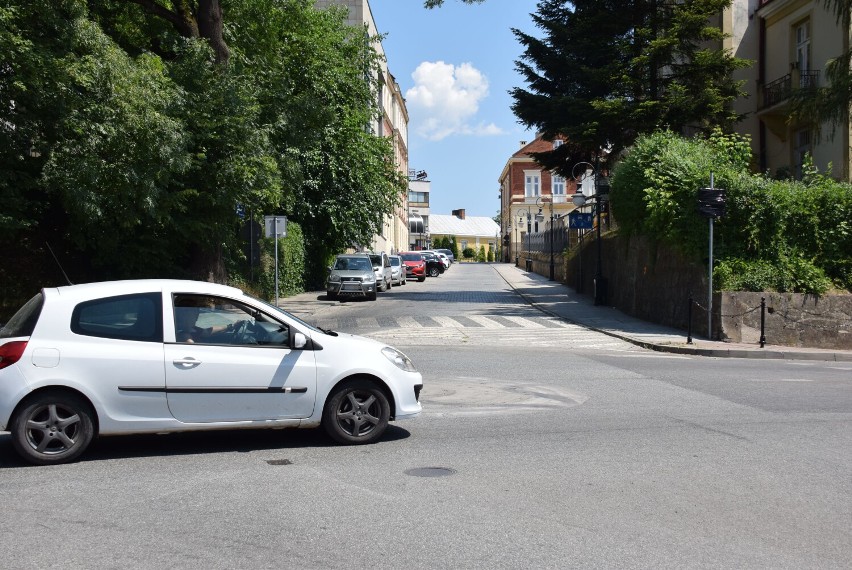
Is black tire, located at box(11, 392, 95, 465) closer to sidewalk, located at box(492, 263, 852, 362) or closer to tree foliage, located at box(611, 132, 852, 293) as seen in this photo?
sidewalk, located at box(492, 263, 852, 362)

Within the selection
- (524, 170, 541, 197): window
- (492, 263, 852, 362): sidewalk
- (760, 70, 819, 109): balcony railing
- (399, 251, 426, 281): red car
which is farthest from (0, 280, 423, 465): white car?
(524, 170, 541, 197): window

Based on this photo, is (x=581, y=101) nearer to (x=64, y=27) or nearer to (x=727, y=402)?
(x=64, y=27)

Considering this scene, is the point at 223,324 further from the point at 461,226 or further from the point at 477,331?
the point at 461,226

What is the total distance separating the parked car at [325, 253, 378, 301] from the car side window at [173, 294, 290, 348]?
25713 mm

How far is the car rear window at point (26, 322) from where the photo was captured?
6.99m

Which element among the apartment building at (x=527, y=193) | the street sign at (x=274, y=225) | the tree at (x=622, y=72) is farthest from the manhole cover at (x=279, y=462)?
the apartment building at (x=527, y=193)

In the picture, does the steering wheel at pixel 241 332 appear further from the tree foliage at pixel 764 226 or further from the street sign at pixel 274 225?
the street sign at pixel 274 225

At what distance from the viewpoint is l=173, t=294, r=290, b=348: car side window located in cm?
738

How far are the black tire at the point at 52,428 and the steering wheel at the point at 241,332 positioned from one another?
4.46ft

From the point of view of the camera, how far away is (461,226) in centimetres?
15925

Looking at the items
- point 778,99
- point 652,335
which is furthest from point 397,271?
point 652,335

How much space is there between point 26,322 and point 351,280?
1037 inches

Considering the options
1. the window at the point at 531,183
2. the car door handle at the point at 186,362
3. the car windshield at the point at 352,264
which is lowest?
the car door handle at the point at 186,362

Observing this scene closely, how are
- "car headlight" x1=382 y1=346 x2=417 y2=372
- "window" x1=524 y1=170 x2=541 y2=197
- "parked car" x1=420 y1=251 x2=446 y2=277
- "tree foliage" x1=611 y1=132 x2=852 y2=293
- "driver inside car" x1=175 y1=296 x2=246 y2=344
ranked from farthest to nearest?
"window" x1=524 y1=170 x2=541 y2=197 < "parked car" x1=420 y1=251 x2=446 y2=277 < "tree foliage" x1=611 y1=132 x2=852 y2=293 < "car headlight" x1=382 y1=346 x2=417 y2=372 < "driver inside car" x1=175 y1=296 x2=246 y2=344
